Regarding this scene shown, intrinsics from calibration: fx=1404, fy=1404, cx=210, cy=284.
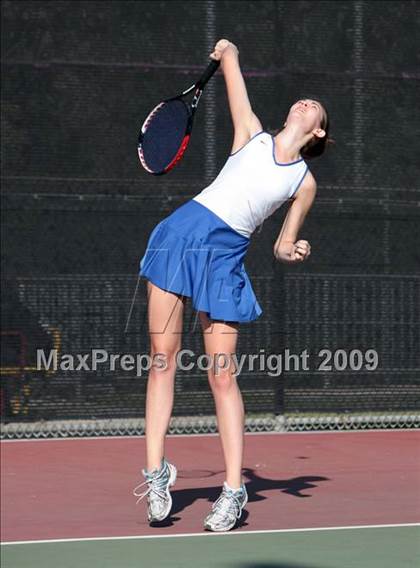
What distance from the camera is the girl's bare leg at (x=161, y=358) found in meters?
4.89

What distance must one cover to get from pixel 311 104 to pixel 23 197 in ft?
12.1

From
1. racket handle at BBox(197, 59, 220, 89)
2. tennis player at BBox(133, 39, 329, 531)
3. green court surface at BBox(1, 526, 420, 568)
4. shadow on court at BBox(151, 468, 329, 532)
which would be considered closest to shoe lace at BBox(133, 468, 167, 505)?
Result: tennis player at BBox(133, 39, 329, 531)

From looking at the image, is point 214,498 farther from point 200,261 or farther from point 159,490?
point 200,261

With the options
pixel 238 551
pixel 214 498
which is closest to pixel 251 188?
pixel 238 551

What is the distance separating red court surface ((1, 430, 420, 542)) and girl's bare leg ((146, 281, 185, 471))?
361 millimetres

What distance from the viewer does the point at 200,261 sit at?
4848mm

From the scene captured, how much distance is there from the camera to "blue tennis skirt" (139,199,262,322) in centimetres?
484

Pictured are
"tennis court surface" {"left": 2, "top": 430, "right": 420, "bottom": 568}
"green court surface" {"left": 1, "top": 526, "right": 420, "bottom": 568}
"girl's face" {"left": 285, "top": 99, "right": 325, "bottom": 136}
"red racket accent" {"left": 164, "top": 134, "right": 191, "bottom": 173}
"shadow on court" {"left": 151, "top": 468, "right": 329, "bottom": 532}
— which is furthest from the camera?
"shadow on court" {"left": 151, "top": 468, "right": 329, "bottom": 532}

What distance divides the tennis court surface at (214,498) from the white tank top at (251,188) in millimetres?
1124

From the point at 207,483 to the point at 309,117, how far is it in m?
2.11
